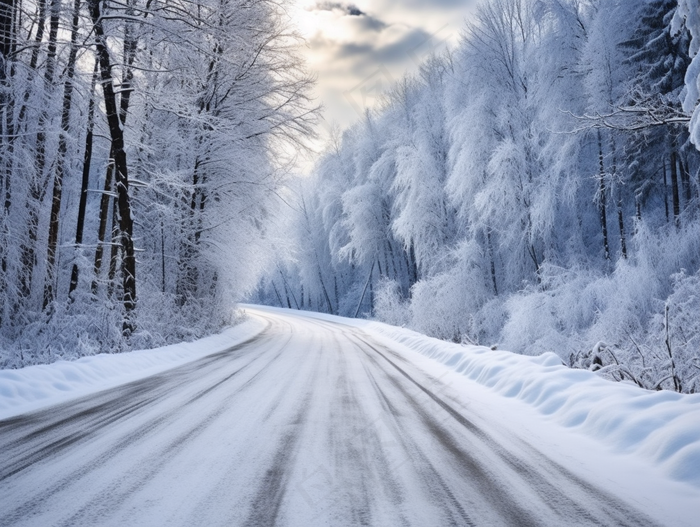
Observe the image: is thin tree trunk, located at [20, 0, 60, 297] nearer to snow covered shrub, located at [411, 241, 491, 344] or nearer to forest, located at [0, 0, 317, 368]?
forest, located at [0, 0, 317, 368]

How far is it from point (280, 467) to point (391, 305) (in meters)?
20.6

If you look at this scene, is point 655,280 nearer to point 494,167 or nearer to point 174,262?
point 494,167

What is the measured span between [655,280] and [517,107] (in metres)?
8.49

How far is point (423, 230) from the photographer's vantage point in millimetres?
19500

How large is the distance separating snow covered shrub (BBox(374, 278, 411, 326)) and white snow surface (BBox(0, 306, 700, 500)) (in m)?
13.0

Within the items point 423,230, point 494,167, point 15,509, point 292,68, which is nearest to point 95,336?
point 15,509

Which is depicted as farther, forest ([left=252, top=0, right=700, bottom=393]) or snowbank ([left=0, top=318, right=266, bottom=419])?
forest ([left=252, top=0, right=700, bottom=393])

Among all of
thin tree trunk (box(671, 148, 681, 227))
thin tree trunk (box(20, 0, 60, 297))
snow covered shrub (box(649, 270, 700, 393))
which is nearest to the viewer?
snow covered shrub (box(649, 270, 700, 393))

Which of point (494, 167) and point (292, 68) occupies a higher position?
point (292, 68)

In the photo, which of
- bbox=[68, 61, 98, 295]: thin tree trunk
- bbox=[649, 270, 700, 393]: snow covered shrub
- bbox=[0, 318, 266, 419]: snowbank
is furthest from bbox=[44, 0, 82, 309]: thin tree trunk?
bbox=[649, 270, 700, 393]: snow covered shrub

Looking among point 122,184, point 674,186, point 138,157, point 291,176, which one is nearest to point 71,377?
point 122,184

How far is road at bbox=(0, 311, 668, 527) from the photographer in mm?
1926

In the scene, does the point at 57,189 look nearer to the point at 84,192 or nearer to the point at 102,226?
the point at 84,192

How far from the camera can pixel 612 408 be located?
3.26 meters
